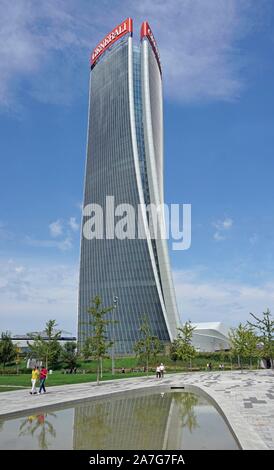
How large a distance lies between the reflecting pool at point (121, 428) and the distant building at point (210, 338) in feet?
288

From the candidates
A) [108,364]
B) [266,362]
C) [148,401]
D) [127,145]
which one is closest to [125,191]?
[127,145]

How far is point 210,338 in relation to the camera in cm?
10731

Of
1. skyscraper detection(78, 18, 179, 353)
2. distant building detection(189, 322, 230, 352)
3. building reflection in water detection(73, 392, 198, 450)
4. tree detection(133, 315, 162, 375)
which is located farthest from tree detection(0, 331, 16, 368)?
distant building detection(189, 322, 230, 352)

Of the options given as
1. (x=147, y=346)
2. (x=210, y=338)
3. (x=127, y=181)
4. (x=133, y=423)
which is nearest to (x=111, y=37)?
(x=127, y=181)

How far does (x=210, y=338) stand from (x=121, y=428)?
97889 millimetres

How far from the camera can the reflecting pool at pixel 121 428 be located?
11250mm

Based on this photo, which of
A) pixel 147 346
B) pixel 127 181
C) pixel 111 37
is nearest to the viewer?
pixel 147 346

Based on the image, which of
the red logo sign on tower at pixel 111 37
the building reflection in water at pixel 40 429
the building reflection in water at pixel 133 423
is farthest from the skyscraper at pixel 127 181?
the building reflection in water at pixel 40 429

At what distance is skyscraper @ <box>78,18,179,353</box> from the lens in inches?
3637

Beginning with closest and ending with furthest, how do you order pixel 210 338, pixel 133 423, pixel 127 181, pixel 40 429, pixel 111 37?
pixel 40 429, pixel 133 423, pixel 127 181, pixel 210 338, pixel 111 37

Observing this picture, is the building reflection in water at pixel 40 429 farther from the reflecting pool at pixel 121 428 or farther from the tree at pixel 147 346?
the tree at pixel 147 346

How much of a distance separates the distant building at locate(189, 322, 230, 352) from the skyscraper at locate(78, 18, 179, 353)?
18.5m

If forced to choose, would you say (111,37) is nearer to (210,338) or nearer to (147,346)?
(210,338)

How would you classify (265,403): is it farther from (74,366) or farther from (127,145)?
(127,145)
